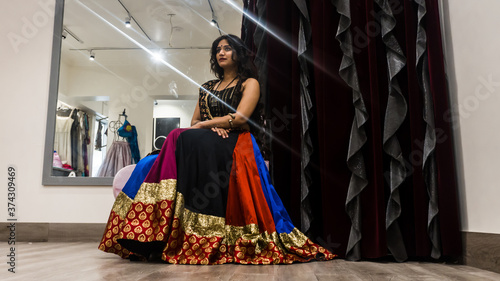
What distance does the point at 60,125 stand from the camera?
9.86ft

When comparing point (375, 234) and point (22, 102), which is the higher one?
point (22, 102)

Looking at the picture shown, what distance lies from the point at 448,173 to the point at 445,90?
39 cm

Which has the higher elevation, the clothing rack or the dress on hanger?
the clothing rack

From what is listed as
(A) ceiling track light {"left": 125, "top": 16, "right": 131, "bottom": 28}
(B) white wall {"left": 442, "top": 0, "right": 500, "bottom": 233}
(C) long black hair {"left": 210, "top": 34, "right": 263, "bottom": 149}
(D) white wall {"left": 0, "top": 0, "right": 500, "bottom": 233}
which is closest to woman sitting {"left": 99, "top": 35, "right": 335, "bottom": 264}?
A: (C) long black hair {"left": 210, "top": 34, "right": 263, "bottom": 149}

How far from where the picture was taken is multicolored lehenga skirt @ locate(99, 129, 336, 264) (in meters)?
1.73

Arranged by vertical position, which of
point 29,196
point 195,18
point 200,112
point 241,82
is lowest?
point 29,196

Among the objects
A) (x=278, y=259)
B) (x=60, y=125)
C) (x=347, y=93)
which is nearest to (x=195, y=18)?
(x=60, y=125)

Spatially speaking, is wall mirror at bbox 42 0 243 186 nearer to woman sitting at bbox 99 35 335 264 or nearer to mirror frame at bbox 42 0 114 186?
mirror frame at bbox 42 0 114 186

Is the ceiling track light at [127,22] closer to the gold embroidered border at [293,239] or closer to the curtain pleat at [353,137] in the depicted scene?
the curtain pleat at [353,137]

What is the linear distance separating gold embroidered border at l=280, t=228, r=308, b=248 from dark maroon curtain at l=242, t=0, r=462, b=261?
126 mm

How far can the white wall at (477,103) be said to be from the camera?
1596 millimetres

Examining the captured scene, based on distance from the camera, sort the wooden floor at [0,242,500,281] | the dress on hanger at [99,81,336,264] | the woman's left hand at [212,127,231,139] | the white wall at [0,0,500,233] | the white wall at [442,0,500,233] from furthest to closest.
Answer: the white wall at [0,0,500,233] → the woman's left hand at [212,127,231,139] → the dress on hanger at [99,81,336,264] → the white wall at [442,0,500,233] → the wooden floor at [0,242,500,281]

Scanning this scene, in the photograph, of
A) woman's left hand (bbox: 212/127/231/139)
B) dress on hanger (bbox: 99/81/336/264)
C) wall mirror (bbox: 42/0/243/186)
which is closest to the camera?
dress on hanger (bbox: 99/81/336/264)

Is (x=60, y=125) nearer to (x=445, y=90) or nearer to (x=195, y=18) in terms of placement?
(x=195, y=18)
